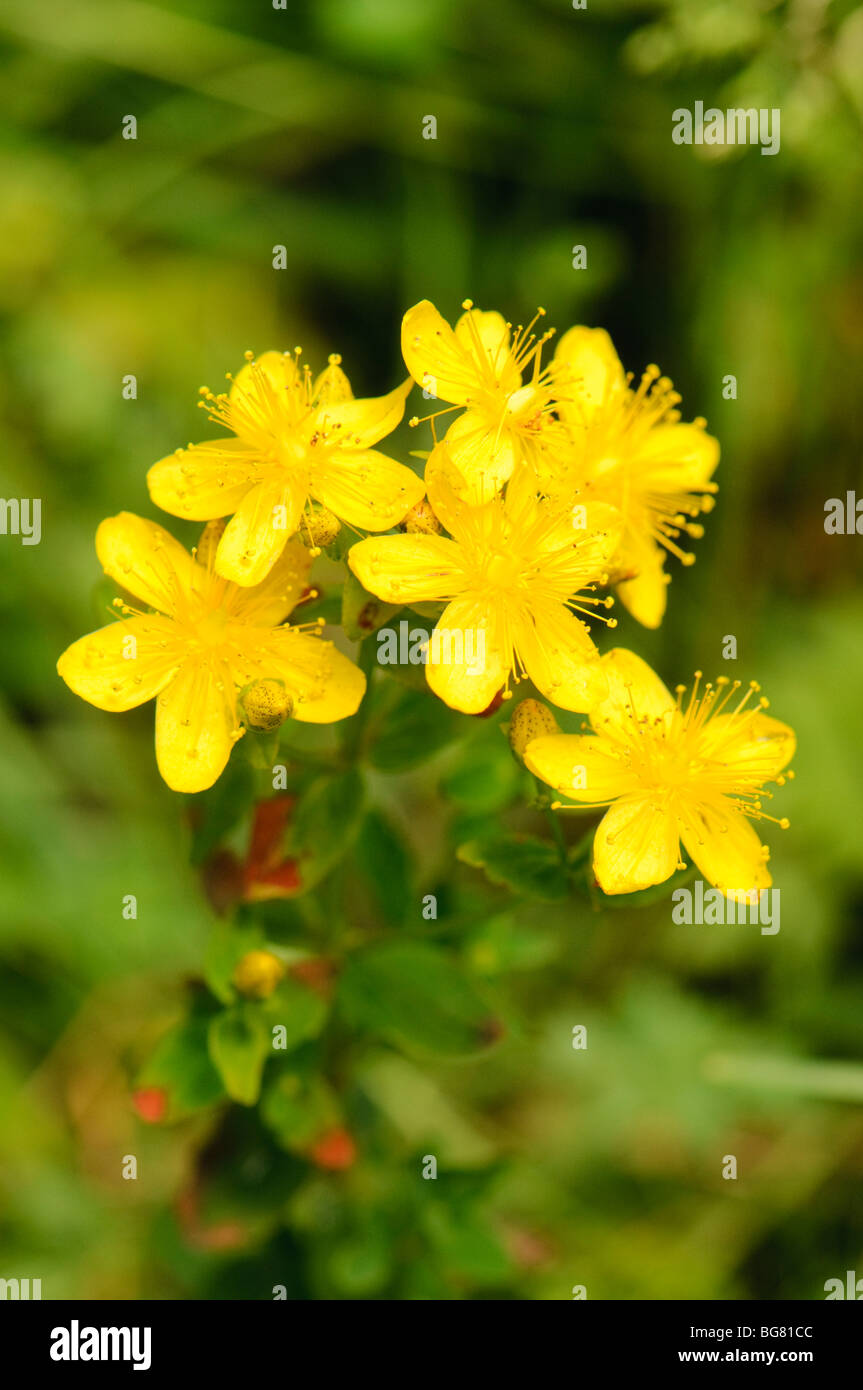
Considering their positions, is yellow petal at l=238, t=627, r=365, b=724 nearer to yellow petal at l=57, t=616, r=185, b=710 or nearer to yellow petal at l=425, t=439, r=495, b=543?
yellow petal at l=57, t=616, r=185, b=710

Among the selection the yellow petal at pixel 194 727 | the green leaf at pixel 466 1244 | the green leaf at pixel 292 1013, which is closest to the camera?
the yellow petal at pixel 194 727

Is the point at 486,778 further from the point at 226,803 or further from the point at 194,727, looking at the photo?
the point at 194,727

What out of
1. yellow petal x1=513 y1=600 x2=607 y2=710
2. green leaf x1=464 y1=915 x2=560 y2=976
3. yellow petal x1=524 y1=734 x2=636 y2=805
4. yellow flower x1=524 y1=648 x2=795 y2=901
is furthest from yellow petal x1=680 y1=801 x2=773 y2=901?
green leaf x1=464 y1=915 x2=560 y2=976

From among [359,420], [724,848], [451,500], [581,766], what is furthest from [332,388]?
[724,848]

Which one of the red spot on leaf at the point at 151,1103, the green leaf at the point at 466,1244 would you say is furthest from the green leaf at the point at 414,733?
the green leaf at the point at 466,1244

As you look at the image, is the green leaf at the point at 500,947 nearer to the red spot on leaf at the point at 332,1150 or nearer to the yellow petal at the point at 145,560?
the red spot on leaf at the point at 332,1150
